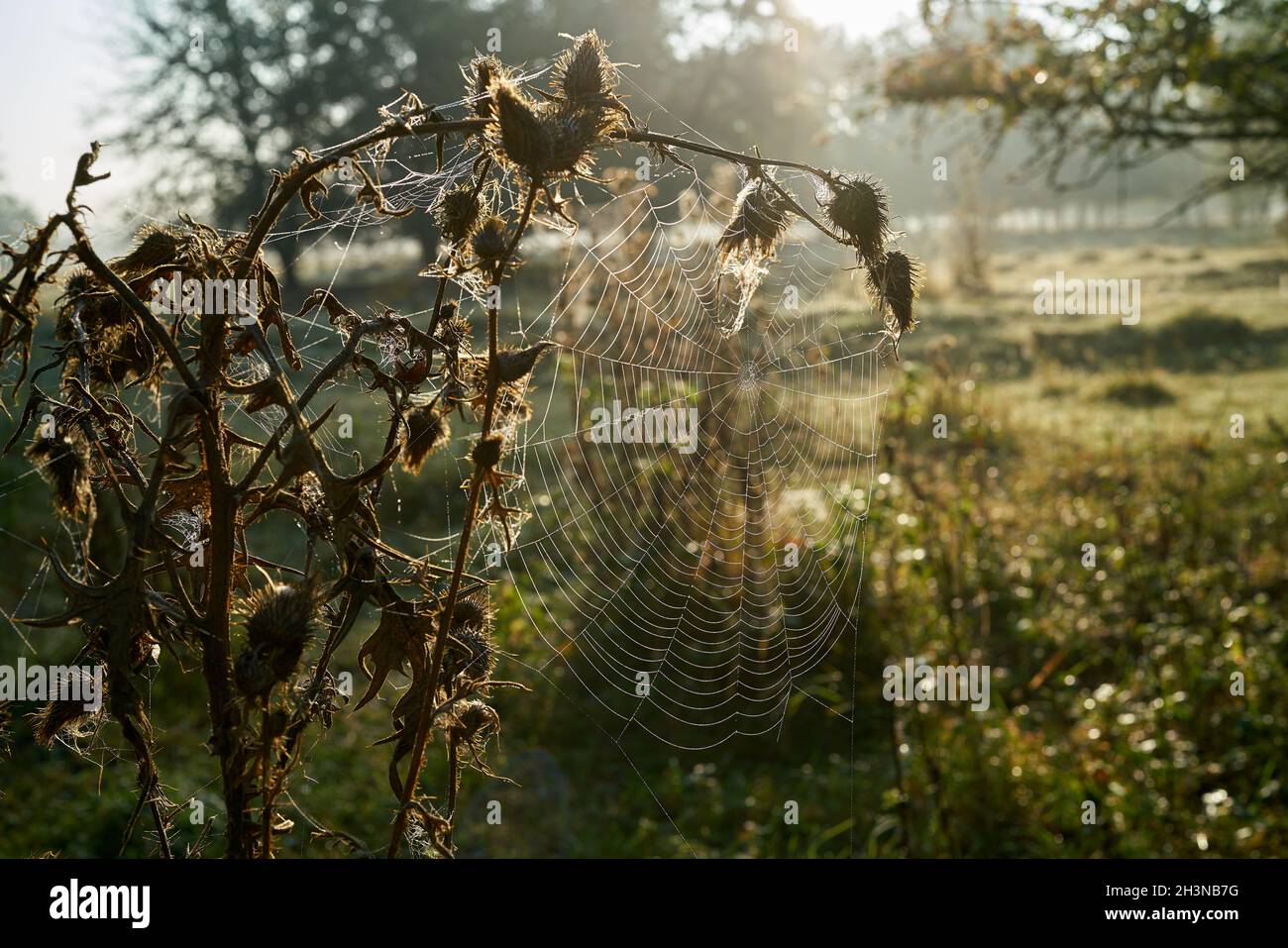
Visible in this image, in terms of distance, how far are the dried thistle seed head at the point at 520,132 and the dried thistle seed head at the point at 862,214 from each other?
378 millimetres

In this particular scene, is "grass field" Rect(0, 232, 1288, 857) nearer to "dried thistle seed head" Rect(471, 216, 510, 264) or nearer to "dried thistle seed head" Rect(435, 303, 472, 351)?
"dried thistle seed head" Rect(435, 303, 472, 351)

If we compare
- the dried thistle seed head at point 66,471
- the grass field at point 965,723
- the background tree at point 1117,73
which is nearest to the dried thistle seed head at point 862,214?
the dried thistle seed head at point 66,471

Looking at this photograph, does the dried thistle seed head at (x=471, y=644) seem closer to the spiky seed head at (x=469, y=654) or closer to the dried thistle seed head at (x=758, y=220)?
the spiky seed head at (x=469, y=654)

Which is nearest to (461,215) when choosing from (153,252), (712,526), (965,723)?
(153,252)

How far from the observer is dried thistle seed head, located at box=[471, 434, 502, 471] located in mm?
1060

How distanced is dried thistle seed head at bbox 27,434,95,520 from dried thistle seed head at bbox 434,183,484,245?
1.37 feet

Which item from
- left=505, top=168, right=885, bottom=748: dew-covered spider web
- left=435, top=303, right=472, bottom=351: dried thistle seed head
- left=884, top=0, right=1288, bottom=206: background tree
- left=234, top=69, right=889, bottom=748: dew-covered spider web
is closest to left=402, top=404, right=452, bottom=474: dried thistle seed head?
left=435, top=303, right=472, bottom=351: dried thistle seed head

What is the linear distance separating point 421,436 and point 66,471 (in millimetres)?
334

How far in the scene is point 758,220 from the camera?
52.7 inches

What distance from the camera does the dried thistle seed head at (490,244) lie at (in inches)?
41.1

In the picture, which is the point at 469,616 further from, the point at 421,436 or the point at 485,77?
the point at 485,77

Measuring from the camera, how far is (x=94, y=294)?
3.69 feet
